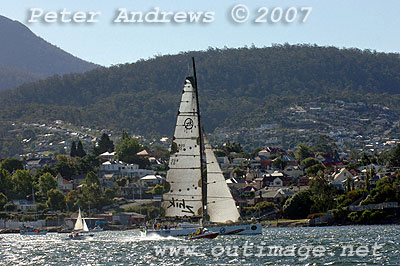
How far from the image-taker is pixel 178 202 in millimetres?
72125

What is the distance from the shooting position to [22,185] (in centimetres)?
15838

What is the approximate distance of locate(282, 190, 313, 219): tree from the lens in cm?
11512

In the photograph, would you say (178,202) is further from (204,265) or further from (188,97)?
(204,265)

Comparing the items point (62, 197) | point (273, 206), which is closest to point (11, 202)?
point (62, 197)

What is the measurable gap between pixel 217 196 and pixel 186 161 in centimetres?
389

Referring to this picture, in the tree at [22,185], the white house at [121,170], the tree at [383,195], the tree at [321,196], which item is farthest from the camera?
the white house at [121,170]

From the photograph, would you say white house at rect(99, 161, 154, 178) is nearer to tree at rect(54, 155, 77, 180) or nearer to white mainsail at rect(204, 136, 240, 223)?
tree at rect(54, 155, 77, 180)

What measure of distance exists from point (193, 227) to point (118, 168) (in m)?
112

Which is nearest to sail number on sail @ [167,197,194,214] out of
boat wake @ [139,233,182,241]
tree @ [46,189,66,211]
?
boat wake @ [139,233,182,241]

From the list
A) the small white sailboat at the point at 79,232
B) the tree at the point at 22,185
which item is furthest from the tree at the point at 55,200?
the small white sailboat at the point at 79,232

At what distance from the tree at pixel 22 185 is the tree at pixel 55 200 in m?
9.17

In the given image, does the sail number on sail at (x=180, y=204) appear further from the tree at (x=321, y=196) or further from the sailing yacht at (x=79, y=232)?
the tree at (x=321, y=196)

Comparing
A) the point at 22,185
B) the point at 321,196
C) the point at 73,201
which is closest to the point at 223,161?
the point at 73,201

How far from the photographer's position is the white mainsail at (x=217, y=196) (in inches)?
2854
